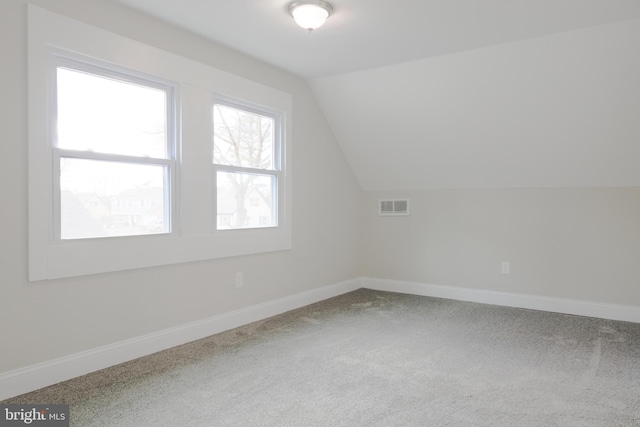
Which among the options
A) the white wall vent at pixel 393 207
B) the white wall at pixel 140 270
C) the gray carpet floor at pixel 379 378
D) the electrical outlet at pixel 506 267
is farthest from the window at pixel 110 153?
the electrical outlet at pixel 506 267

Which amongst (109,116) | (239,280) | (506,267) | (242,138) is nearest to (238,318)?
(239,280)

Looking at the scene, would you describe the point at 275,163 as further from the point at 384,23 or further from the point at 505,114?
the point at 505,114

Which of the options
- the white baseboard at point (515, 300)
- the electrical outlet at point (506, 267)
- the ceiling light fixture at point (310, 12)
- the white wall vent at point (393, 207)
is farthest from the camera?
the white wall vent at point (393, 207)

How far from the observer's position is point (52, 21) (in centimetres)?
243

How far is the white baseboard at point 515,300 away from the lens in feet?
12.6

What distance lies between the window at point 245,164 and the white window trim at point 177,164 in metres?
0.10

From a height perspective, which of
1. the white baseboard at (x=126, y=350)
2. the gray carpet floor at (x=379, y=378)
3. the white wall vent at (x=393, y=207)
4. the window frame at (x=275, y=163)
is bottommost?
the gray carpet floor at (x=379, y=378)

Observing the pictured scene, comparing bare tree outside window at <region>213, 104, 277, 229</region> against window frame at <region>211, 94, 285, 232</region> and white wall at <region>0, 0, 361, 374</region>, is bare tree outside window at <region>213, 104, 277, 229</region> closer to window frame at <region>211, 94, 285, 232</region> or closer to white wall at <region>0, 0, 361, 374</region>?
window frame at <region>211, 94, 285, 232</region>

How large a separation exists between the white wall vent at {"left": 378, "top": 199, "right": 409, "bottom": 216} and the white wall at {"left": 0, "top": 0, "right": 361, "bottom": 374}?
616 mm

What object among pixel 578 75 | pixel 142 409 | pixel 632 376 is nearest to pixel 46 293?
pixel 142 409

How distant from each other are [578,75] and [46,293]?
3947mm

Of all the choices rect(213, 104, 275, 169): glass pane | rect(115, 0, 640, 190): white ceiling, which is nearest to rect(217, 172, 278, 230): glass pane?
rect(213, 104, 275, 169): glass pane

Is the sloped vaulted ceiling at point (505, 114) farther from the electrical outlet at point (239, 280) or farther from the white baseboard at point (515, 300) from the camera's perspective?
the electrical outlet at point (239, 280)

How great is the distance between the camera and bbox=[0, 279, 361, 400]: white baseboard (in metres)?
2.32
